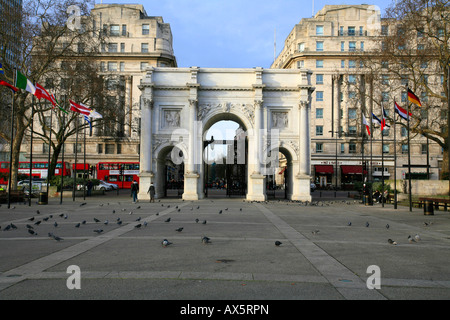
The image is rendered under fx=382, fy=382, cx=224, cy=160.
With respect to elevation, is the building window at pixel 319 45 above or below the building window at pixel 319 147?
above

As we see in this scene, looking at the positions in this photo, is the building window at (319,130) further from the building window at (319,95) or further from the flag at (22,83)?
the flag at (22,83)

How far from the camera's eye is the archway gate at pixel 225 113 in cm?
3459

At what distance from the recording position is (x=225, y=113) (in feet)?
118

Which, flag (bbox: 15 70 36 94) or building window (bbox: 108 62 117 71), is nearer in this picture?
flag (bbox: 15 70 36 94)

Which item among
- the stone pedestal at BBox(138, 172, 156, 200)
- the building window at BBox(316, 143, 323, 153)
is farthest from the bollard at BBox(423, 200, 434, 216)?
the building window at BBox(316, 143, 323, 153)

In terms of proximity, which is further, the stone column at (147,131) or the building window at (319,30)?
the building window at (319,30)

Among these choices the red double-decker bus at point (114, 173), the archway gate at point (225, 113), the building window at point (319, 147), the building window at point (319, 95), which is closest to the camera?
the archway gate at point (225, 113)

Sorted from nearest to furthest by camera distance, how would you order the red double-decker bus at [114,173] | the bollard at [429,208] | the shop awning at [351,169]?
the bollard at [429,208] < the red double-decker bus at [114,173] < the shop awning at [351,169]

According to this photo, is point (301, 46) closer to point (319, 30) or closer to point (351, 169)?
point (319, 30)

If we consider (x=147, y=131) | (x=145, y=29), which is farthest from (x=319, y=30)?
(x=147, y=131)

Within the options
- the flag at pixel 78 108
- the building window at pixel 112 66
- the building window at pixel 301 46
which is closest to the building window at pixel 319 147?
the building window at pixel 301 46

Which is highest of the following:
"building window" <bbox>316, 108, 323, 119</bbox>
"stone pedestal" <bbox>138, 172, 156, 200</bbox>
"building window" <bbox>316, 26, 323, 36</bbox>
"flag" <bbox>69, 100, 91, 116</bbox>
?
"building window" <bbox>316, 26, 323, 36</bbox>

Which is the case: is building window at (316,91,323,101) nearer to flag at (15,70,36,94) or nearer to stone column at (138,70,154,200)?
stone column at (138,70,154,200)

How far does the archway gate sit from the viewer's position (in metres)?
34.6
